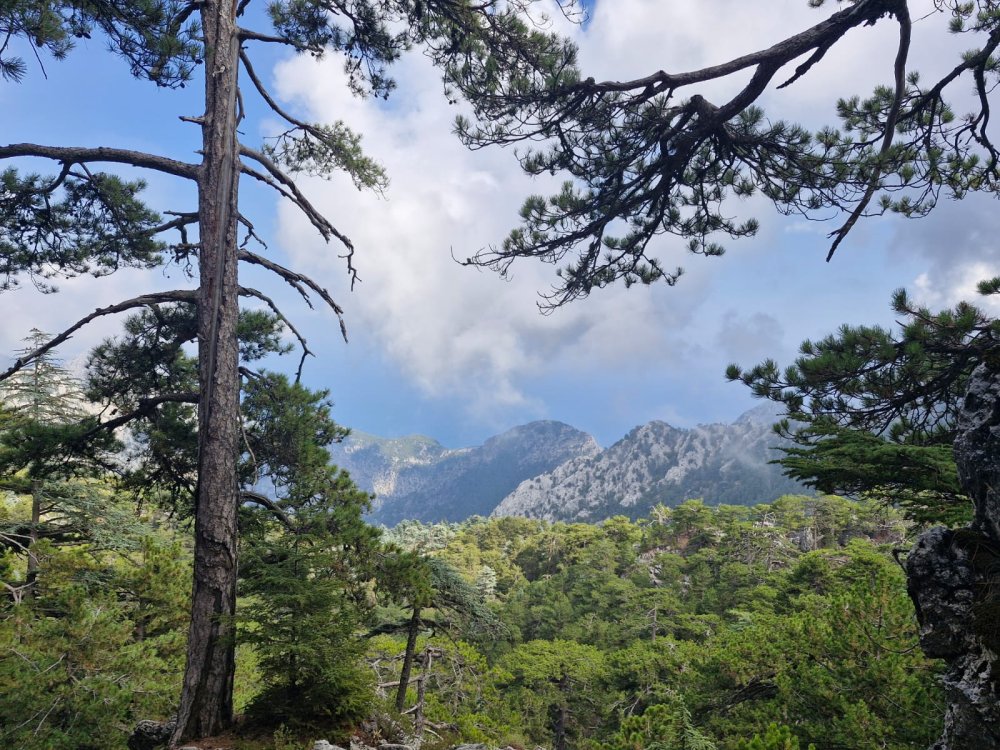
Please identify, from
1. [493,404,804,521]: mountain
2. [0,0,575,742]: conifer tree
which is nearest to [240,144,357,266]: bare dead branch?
[0,0,575,742]: conifer tree

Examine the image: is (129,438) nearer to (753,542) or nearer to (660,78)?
(660,78)

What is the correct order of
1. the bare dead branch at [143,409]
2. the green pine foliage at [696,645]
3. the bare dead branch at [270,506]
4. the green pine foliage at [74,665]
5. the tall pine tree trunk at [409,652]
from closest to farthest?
1. the bare dead branch at [143,409]
2. the bare dead branch at [270,506]
3. the green pine foliage at [696,645]
4. the green pine foliage at [74,665]
5. the tall pine tree trunk at [409,652]

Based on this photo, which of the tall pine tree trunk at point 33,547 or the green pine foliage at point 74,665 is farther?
the tall pine tree trunk at point 33,547

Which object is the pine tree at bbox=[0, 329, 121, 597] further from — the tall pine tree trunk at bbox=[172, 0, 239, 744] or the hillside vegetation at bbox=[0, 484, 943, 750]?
the tall pine tree trunk at bbox=[172, 0, 239, 744]

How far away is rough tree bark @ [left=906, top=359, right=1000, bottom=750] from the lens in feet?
7.84

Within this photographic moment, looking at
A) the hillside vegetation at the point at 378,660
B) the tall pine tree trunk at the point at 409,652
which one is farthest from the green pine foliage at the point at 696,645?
the tall pine tree trunk at the point at 409,652

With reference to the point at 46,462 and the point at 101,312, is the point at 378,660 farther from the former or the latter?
the point at 101,312

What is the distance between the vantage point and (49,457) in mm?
6117

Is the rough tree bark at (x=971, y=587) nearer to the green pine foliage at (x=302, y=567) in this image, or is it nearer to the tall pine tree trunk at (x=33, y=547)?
the green pine foliage at (x=302, y=567)

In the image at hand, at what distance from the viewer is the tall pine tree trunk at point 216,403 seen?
5020mm

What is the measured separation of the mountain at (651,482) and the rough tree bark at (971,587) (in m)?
162

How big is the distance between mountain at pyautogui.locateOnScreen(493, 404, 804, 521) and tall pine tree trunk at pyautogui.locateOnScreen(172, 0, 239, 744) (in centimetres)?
16052

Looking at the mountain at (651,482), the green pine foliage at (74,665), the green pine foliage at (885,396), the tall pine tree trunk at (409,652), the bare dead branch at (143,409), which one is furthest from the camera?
the mountain at (651,482)

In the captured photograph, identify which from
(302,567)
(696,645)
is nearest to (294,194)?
(302,567)
